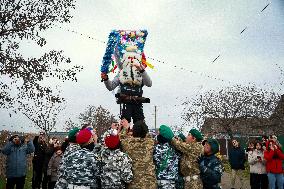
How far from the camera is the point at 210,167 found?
17.7 feet

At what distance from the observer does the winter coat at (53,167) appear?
902cm

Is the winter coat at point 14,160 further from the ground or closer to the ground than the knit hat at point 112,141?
closer to the ground

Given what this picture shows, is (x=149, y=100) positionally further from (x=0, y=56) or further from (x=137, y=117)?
(x=0, y=56)

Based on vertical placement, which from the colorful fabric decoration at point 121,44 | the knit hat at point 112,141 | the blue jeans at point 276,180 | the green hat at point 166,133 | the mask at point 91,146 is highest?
the colorful fabric decoration at point 121,44

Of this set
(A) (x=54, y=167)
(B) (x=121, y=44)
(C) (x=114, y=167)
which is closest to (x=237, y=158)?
(A) (x=54, y=167)

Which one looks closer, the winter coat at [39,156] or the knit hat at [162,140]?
the knit hat at [162,140]

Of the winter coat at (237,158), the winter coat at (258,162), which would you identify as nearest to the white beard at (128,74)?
the winter coat at (258,162)

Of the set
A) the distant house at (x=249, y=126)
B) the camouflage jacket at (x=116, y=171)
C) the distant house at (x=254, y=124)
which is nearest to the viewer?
the camouflage jacket at (x=116, y=171)

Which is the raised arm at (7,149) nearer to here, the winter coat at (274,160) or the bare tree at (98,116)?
the winter coat at (274,160)

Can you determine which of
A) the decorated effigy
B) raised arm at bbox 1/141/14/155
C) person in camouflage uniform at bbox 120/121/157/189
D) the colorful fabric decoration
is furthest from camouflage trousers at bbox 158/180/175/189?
raised arm at bbox 1/141/14/155

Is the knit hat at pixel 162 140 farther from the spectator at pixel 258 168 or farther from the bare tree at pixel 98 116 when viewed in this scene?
the bare tree at pixel 98 116

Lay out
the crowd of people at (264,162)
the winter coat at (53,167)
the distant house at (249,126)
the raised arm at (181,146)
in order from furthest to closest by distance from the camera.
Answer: the distant house at (249,126) < the crowd of people at (264,162) < the winter coat at (53,167) < the raised arm at (181,146)

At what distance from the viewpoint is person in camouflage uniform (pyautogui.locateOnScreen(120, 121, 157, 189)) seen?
4.75 meters

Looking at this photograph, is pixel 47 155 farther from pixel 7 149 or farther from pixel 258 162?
pixel 258 162
